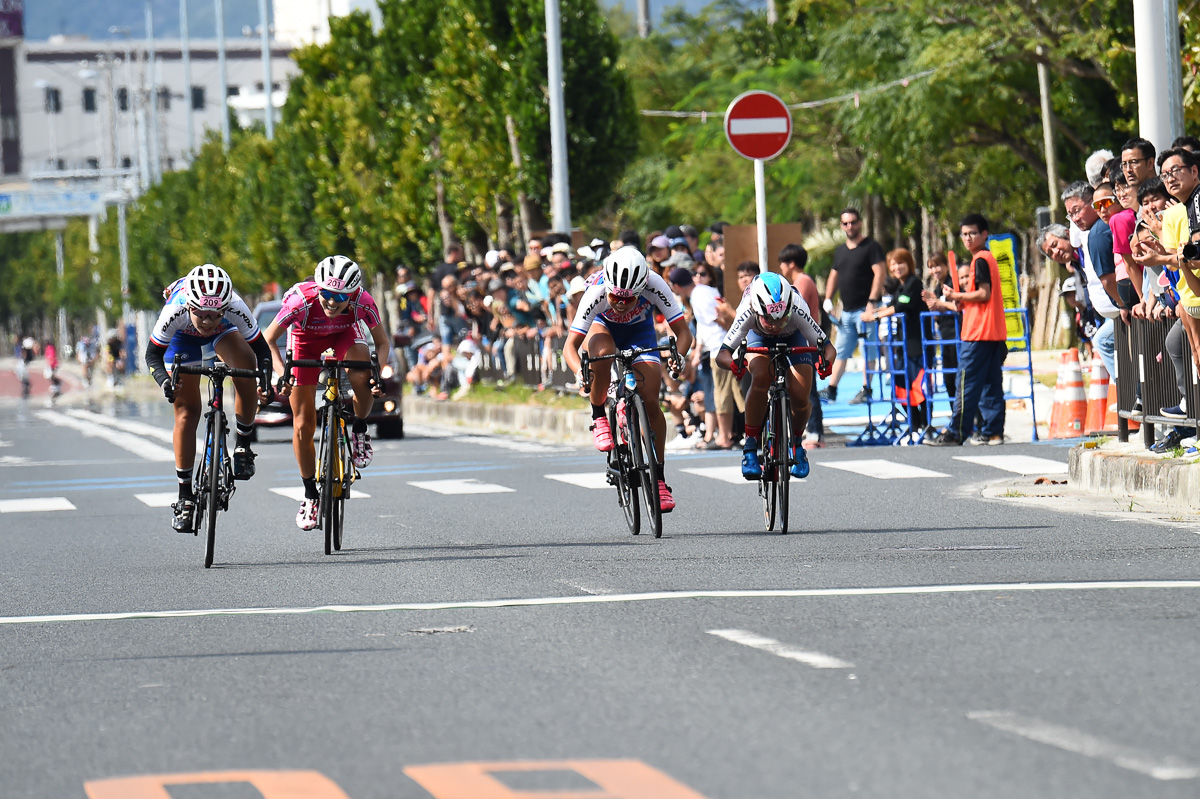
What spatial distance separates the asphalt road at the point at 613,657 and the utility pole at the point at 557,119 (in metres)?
14.4

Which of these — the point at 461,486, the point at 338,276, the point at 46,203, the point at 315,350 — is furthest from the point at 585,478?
the point at 46,203

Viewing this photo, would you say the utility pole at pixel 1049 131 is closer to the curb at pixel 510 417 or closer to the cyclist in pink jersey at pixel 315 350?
the curb at pixel 510 417

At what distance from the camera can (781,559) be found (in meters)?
10.9

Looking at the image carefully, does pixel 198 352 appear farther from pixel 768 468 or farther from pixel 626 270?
pixel 768 468

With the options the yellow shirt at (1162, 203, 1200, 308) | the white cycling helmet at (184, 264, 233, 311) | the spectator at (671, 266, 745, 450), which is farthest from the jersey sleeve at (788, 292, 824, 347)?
the spectator at (671, 266, 745, 450)

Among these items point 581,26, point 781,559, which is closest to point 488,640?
point 781,559

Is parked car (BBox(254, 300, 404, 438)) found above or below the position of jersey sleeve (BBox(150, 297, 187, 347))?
below

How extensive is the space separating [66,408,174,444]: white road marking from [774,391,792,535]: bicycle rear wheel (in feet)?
53.7

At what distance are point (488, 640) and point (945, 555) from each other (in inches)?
132

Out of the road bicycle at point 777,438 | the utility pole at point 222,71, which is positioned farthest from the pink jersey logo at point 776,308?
the utility pole at point 222,71

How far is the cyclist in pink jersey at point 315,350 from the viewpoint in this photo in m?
12.2

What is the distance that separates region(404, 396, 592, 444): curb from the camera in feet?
77.7

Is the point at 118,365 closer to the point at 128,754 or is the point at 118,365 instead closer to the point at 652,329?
the point at 652,329

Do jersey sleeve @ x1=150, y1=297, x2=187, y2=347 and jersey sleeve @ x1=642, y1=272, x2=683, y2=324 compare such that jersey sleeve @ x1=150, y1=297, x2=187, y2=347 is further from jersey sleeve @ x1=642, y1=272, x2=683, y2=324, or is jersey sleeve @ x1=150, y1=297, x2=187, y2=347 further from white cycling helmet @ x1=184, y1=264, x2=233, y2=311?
jersey sleeve @ x1=642, y1=272, x2=683, y2=324
